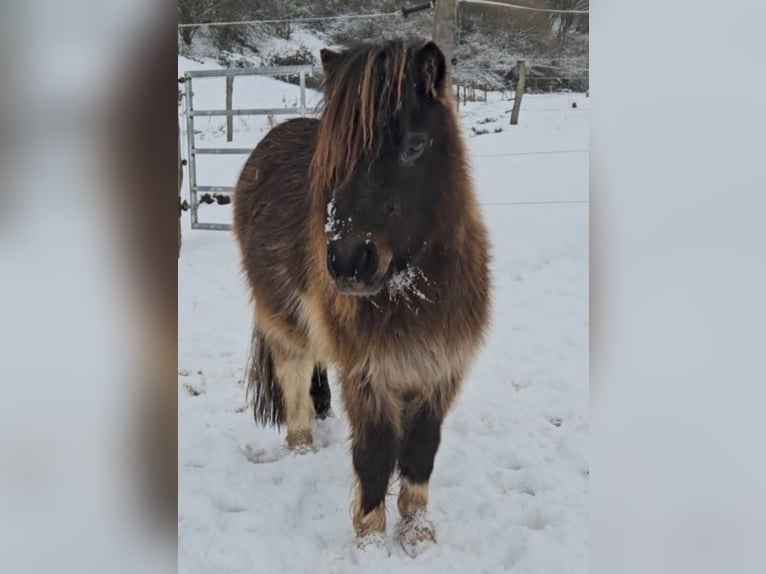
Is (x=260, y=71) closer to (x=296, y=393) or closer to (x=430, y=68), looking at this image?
(x=430, y=68)

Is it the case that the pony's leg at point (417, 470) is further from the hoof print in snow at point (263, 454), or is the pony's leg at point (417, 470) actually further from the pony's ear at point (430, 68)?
the pony's ear at point (430, 68)

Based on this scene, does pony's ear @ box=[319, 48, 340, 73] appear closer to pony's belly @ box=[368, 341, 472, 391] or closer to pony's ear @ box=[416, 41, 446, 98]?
pony's ear @ box=[416, 41, 446, 98]

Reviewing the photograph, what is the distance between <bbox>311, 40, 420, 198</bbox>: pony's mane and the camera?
155cm

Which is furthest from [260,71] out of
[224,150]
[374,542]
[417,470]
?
[374,542]

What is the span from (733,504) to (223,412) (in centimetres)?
127

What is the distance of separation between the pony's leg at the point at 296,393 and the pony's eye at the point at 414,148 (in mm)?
646

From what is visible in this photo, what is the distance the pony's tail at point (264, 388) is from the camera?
1.99 meters

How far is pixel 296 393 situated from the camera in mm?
1989

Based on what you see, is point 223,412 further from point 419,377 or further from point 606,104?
point 606,104

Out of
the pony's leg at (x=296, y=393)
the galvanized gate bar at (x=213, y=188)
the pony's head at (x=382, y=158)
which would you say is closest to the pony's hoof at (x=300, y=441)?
the pony's leg at (x=296, y=393)

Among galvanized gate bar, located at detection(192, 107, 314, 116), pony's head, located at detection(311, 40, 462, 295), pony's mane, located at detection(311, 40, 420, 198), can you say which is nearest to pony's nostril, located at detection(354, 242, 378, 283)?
pony's head, located at detection(311, 40, 462, 295)

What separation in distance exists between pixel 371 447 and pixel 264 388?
41cm

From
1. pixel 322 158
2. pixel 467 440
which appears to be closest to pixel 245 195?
pixel 322 158

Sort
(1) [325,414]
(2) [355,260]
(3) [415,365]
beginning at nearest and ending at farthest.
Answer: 1. (2) [355,260]
2. (3) [415,365]
3. (1) [325,414]
